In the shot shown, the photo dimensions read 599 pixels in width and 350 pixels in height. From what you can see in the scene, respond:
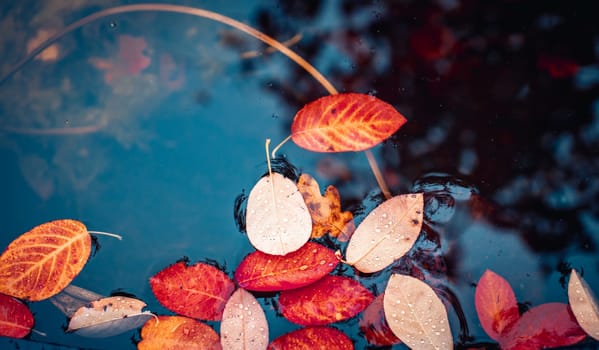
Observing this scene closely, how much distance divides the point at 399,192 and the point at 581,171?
1.63 feet

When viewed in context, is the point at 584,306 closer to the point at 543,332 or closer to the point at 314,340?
the point at 543,332

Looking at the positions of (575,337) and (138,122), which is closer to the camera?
(575,337)

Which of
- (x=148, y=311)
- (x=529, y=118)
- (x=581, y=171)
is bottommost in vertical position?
(x=148, y=311)

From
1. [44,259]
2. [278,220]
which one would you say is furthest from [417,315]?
[44,259]

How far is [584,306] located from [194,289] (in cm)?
94

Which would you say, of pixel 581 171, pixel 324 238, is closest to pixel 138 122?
pixel 324 238

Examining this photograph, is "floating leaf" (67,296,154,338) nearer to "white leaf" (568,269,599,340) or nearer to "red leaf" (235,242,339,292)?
"red leaf" (235,242,339,292)

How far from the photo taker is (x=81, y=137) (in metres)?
1.10

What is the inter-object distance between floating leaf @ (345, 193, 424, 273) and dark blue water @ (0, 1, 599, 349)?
5 cm

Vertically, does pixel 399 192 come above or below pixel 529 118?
below

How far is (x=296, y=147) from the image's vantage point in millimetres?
1071

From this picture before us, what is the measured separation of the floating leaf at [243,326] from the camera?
95cm

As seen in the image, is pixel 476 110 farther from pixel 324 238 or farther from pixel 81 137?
pixel 81 137

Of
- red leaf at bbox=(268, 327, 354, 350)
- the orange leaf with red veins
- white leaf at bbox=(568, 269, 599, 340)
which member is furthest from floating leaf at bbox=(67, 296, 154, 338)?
white leaf at bbox=(568, 269, 599, 340)
